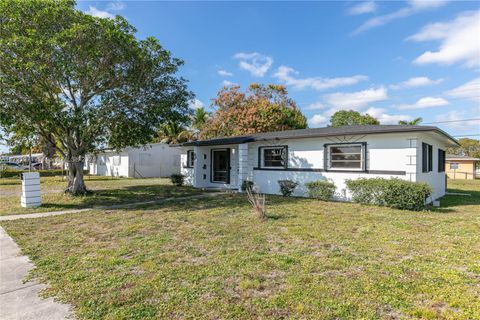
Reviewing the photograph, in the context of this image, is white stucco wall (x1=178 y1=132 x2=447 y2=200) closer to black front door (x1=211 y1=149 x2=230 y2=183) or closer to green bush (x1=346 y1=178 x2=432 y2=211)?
black front door (x1=211 y1=149 x2=230 y2=183)

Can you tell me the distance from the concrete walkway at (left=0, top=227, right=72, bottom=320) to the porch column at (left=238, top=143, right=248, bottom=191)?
991 cm

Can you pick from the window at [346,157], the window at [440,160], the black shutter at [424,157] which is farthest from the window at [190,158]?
the window at [440,160]

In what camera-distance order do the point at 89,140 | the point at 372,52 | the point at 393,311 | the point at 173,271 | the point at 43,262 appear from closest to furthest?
1. the point at 393,311
2. the point at 173,271
3. the point at 43,262
4. the point at 89,140
5. the point at 372,52

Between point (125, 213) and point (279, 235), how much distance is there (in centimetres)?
501

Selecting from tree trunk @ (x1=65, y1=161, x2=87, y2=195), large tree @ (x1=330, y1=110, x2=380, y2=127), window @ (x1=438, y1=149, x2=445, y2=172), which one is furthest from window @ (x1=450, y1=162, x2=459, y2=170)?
tree trunk @ (x1=65, y1=161, x2=87, y2=195)

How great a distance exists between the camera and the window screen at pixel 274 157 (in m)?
12.5

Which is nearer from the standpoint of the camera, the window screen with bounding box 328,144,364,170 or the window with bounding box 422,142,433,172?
the window with bounding box 422,142,433,172

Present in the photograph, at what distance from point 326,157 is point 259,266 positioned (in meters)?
7.94

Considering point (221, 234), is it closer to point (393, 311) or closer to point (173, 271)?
point (173, 271)

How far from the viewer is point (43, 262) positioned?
13.8 ft

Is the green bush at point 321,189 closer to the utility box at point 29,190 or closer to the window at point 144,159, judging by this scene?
the utility box at point 29,190

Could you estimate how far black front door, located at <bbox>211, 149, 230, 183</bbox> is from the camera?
599 inches

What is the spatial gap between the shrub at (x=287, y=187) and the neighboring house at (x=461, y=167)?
27.2m

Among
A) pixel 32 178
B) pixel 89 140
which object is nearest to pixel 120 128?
pixel 89 140
